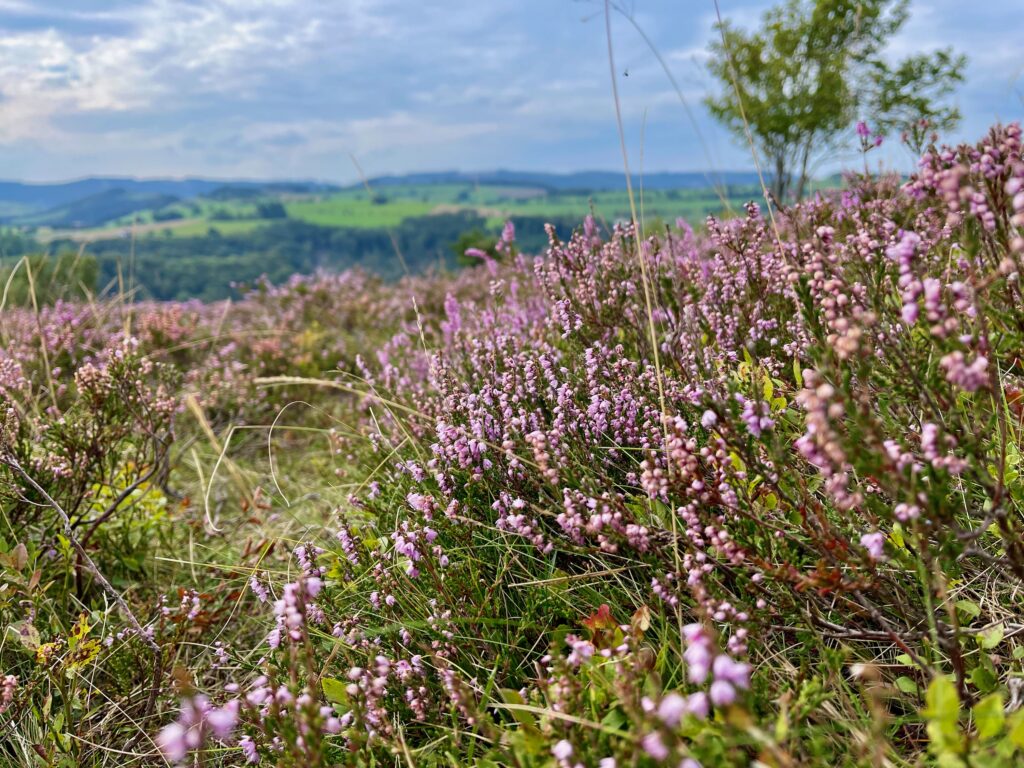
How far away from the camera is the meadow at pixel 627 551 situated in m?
1.40

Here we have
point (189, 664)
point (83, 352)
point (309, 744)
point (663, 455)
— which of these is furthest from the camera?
point (83, 352)

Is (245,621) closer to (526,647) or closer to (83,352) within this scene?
(526,647)

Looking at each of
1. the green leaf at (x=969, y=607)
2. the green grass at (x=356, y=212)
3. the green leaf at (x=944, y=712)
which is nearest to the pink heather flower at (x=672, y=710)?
the green leaf at (x=944, y=712)

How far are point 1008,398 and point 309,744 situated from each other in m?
2.71

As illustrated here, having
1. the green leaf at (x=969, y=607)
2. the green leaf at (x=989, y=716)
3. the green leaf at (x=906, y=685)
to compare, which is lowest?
the green leaf at (x=906, y=685)

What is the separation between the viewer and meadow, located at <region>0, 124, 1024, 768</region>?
1402 millimetres

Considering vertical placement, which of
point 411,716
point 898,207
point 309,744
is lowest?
point 411,716

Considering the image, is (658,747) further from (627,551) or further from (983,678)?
(627,551)

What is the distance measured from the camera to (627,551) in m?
2.27

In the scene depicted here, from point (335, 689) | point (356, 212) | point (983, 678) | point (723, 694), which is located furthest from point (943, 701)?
point (356, 212)

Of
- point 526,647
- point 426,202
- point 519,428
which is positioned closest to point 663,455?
point 519,428

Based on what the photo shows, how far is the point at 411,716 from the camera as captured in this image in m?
2.07

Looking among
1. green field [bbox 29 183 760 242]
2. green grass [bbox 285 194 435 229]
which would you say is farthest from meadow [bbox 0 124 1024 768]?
green grass [bbox 285 194 435 229]

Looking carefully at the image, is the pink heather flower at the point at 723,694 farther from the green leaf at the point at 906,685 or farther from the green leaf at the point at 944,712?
the green leaf at the point at 906,685
